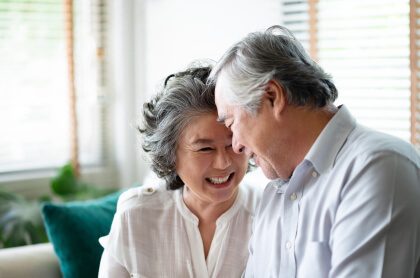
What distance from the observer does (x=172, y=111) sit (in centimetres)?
197

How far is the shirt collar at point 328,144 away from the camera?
62.6 inches

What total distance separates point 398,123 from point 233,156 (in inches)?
36.6

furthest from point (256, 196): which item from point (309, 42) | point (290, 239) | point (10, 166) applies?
point (10, 166)

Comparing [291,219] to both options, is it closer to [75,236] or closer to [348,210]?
[348,210]

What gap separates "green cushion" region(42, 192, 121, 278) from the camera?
238cm

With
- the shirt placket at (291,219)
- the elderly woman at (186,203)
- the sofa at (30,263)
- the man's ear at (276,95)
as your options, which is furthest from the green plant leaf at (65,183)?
the man's ear at (276,95)

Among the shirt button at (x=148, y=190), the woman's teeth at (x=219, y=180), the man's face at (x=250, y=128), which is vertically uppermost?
the man's face at (x=250, y=128)

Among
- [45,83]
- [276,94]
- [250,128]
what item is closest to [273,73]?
[276,94]

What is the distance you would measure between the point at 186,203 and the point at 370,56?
1.04m

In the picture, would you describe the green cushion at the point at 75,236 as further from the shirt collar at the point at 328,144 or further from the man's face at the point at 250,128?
the shirt collar at the point at 328,144

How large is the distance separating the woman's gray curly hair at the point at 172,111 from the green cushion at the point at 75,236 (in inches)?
19.9

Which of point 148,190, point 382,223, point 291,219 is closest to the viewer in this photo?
point 382,223

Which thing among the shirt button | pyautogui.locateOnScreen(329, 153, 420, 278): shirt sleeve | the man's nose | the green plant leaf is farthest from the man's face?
the green plant leaf

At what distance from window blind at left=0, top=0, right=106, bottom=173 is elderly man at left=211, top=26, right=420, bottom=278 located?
2.17 metres
